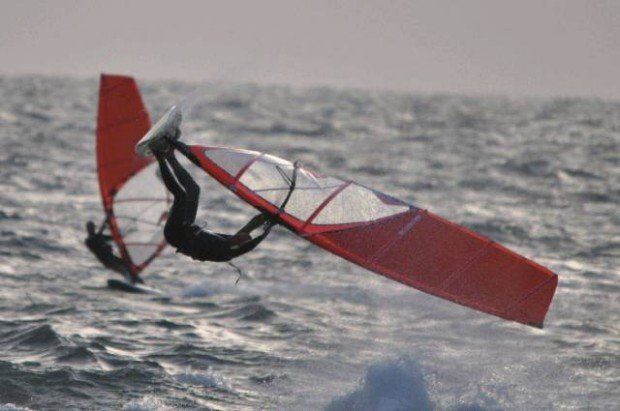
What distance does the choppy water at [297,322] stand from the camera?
911cm

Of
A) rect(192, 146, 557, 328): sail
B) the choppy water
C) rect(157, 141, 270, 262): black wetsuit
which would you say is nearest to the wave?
the choppy water

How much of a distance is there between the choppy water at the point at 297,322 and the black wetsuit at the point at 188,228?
2.30 ft

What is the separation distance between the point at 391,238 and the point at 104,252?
19.5ft

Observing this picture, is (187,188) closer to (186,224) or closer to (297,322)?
(186,224)

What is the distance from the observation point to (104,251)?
1452 cm

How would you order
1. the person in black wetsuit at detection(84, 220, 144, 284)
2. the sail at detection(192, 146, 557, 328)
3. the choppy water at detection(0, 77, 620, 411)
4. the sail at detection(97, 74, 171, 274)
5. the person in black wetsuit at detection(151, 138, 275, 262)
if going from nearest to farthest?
the person in black wetsuit at detection(151, 138, 275, 262)
the choppy water at detection(0, 77, 620, 411)
the sail at detection(192, 146, 557, 328)
the person in black wetsuit at detection(84, 220, 144, 284)
the sail at detection(97, 74, 171, 274)

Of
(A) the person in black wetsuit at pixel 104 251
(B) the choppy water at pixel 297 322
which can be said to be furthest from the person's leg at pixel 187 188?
(A) the person in black wetsuit at pixel 104 251

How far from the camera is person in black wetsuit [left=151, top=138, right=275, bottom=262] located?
8.62m

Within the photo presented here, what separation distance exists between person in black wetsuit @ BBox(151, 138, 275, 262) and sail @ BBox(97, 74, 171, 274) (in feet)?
21.1

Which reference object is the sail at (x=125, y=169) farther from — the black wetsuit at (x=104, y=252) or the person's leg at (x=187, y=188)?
the person's leg at (x=187, y=188)

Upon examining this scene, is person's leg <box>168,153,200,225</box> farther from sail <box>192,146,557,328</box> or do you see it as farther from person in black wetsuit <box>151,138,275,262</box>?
sail <box>192,146,557,328</box>

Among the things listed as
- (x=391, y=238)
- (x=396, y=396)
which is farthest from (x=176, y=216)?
(x=396, y=396)

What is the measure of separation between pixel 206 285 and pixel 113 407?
5.43 m

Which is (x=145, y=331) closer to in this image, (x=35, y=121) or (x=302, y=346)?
(x=302, y=346)
